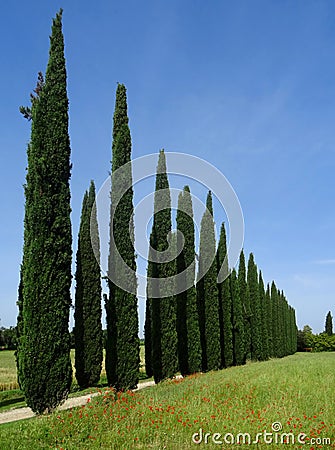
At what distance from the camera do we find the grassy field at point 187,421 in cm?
653

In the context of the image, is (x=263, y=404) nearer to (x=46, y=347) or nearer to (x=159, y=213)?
(x=46, y=347)

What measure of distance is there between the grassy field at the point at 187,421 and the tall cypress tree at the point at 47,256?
70.5 inches

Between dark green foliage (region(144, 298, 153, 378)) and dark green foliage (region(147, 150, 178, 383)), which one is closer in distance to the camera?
dark green foliage (region(147, 150, 178, 383))

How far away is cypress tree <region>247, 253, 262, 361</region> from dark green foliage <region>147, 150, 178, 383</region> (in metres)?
16.2

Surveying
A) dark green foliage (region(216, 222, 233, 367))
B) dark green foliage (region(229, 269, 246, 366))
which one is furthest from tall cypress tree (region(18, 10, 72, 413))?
dark green foliage (region(229, 269, 246, 366))

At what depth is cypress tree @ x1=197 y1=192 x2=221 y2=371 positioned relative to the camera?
856 inches

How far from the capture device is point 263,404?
→ 9445 mm

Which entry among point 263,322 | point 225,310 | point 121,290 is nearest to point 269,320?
point 263,322

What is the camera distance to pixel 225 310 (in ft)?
83.9

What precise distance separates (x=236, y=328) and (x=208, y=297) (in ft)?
18.4

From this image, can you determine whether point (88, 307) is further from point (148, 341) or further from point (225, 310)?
point (225, 310)

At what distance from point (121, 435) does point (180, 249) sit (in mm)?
14536

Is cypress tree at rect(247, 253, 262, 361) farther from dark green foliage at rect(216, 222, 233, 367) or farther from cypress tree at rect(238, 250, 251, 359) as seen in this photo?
dark green foliage at rect(216, 222, 233, 367)

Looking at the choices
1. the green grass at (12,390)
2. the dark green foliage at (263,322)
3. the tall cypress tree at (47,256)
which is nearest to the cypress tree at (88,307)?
the green grass at (12,390)
